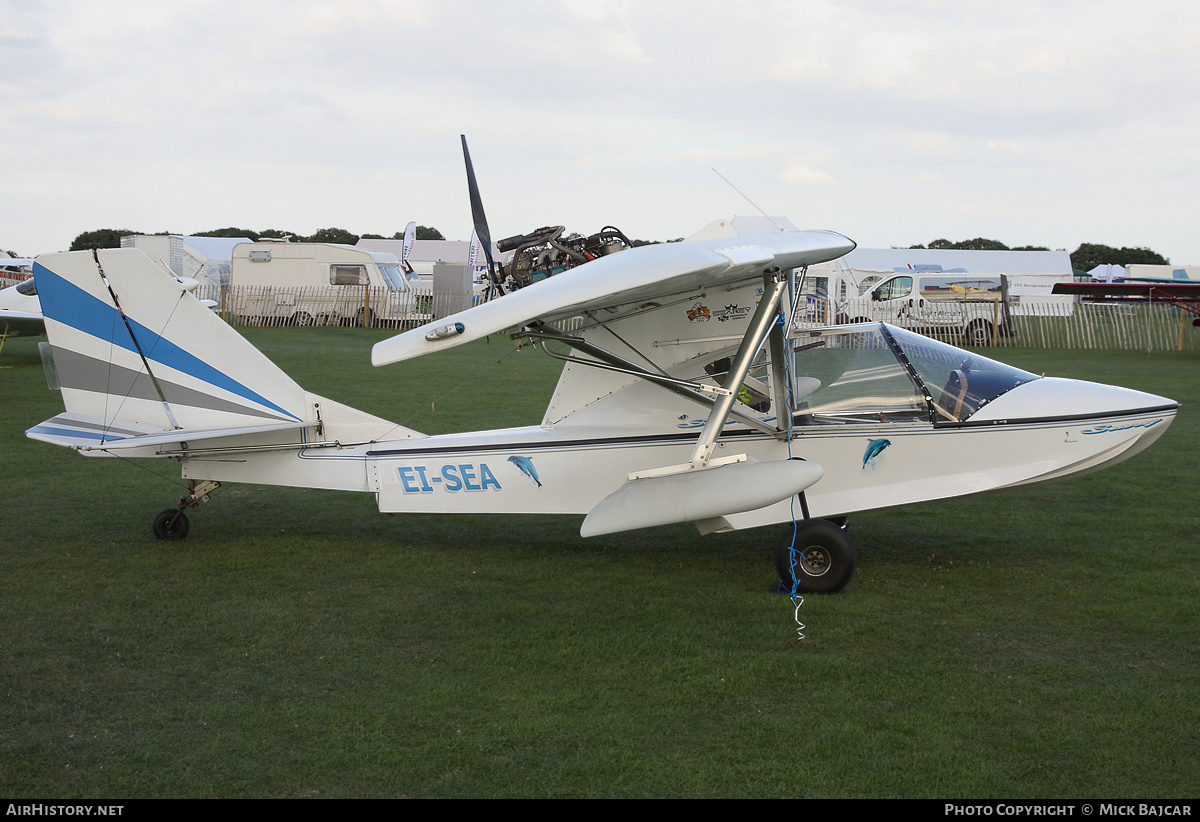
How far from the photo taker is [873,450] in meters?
6.30

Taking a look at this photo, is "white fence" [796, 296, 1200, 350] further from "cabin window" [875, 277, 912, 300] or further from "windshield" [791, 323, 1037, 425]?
"windshield" [791, 323, 1037, 425]

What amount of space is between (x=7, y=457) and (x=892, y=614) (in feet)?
33.7

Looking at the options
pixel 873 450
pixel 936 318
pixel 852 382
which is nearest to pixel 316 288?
pixel 936 318

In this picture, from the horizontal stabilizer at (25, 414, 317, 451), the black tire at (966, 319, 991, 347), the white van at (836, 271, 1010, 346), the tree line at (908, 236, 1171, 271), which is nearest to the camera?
the horizontal stabilizer at (25, 414, 317, 451)

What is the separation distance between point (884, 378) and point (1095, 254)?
9763cm

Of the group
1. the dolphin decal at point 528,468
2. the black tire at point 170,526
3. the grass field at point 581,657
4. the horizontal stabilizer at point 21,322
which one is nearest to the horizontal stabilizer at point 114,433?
the black tire at point 170,526

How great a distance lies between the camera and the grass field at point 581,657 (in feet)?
12.6

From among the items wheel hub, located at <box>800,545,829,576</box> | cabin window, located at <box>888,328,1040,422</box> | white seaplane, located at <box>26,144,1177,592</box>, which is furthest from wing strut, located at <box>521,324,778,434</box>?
cabin window, located at <box>888,328,1040,422</box>

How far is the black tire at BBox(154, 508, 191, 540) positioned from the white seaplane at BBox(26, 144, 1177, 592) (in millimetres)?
18

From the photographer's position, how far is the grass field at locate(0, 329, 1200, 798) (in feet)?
12.6

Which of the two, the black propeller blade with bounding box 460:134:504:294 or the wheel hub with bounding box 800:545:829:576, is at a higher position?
the black propeller blade with bounding box 460:134:504:294

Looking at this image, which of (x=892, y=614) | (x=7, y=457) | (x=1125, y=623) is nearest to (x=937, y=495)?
(x=892, y=614)
